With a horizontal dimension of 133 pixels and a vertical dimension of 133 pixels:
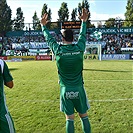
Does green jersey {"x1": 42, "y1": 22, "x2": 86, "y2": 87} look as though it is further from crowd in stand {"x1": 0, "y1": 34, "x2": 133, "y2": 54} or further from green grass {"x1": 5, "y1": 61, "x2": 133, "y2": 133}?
crowd in stand {"x1": 0, "y1": 34, "x2": 133, "y2": 54}

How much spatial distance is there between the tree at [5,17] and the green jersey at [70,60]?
2200 inches

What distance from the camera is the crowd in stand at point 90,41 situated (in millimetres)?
41875

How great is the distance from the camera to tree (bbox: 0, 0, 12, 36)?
58.5m

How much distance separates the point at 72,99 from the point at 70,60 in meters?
0.67

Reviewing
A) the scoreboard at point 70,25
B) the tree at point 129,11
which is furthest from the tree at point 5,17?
the scoreboard at point 70,25

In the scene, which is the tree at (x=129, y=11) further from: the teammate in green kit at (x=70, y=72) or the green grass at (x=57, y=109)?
the teammate in green kit at (x=70, y=72)

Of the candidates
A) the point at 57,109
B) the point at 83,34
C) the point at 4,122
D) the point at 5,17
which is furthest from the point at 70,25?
the point at 5,17

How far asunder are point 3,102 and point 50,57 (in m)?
30.9

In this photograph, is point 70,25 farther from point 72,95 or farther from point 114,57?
point 72,95

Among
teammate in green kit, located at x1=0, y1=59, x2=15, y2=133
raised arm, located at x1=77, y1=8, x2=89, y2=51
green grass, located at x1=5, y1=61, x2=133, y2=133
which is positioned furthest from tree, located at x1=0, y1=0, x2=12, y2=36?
teammate in green kit, located at x1=0, y1=59, x2=15, y2=133

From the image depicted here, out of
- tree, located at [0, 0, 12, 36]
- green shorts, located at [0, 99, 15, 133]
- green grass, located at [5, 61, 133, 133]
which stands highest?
tree, located at [0, 0, 12, 36]

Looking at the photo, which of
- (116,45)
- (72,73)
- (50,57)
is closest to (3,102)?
(72,73)

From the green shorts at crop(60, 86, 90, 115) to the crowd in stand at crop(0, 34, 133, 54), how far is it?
36047 millimetres

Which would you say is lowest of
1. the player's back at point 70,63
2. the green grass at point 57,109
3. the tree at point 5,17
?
the green grass at point 57,109
